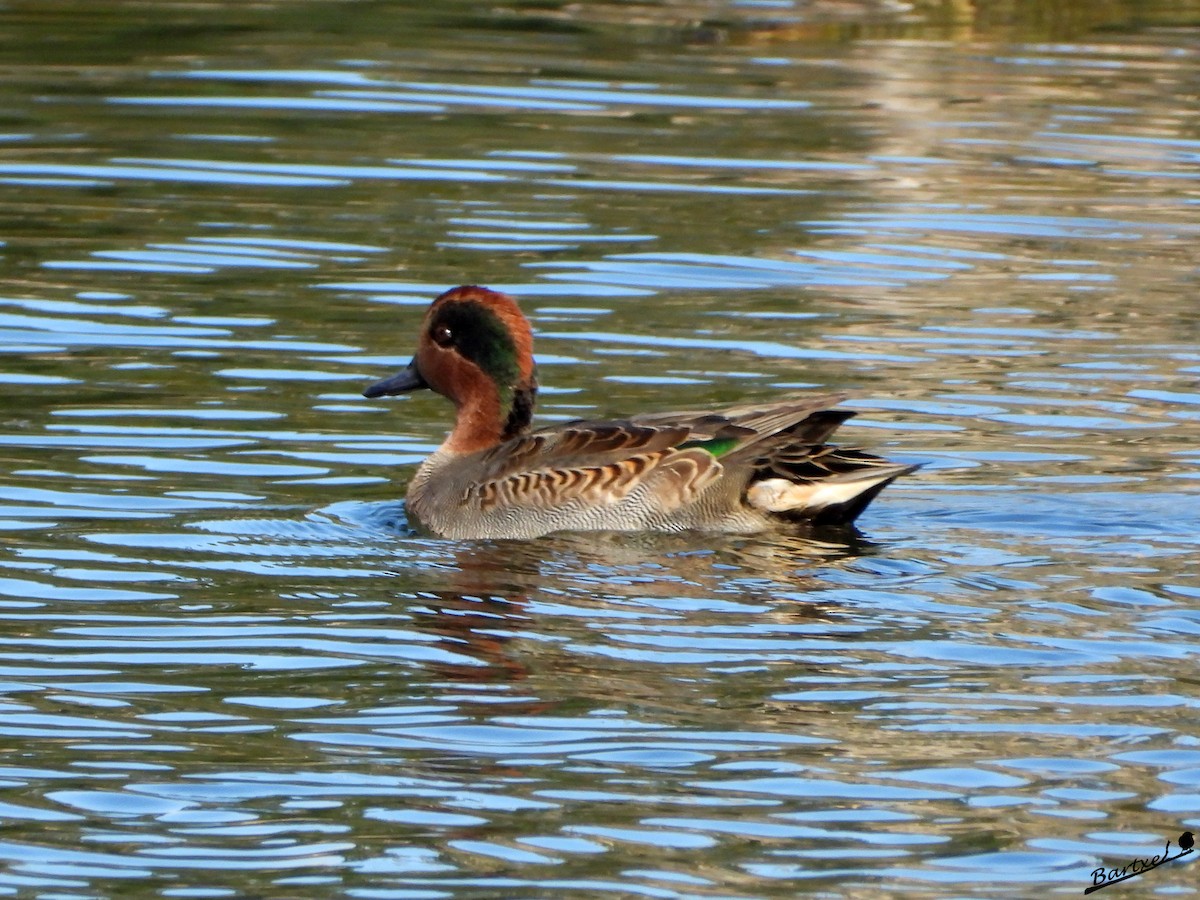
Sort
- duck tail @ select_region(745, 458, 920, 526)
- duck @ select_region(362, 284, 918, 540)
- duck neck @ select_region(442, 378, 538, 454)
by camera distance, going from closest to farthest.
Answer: duck tail @ select_region(745, 458, 920, 526) → duck @ select_region(362, 284, 918, 540) → duck neck @ select_region(442, 378, 538, 454)

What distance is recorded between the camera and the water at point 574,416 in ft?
20.9

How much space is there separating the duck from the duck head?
1.46 feet

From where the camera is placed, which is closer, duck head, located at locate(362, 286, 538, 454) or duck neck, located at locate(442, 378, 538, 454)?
duck head, located at locate(362, 286, 538, 454)

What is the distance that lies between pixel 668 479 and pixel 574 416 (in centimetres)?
217

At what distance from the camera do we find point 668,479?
384 inches

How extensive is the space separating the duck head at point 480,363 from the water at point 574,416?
0.52 m

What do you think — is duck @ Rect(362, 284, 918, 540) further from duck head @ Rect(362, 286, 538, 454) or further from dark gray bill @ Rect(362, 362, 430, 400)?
dark gray bill @ Rect(362, 362, 430, 400)
